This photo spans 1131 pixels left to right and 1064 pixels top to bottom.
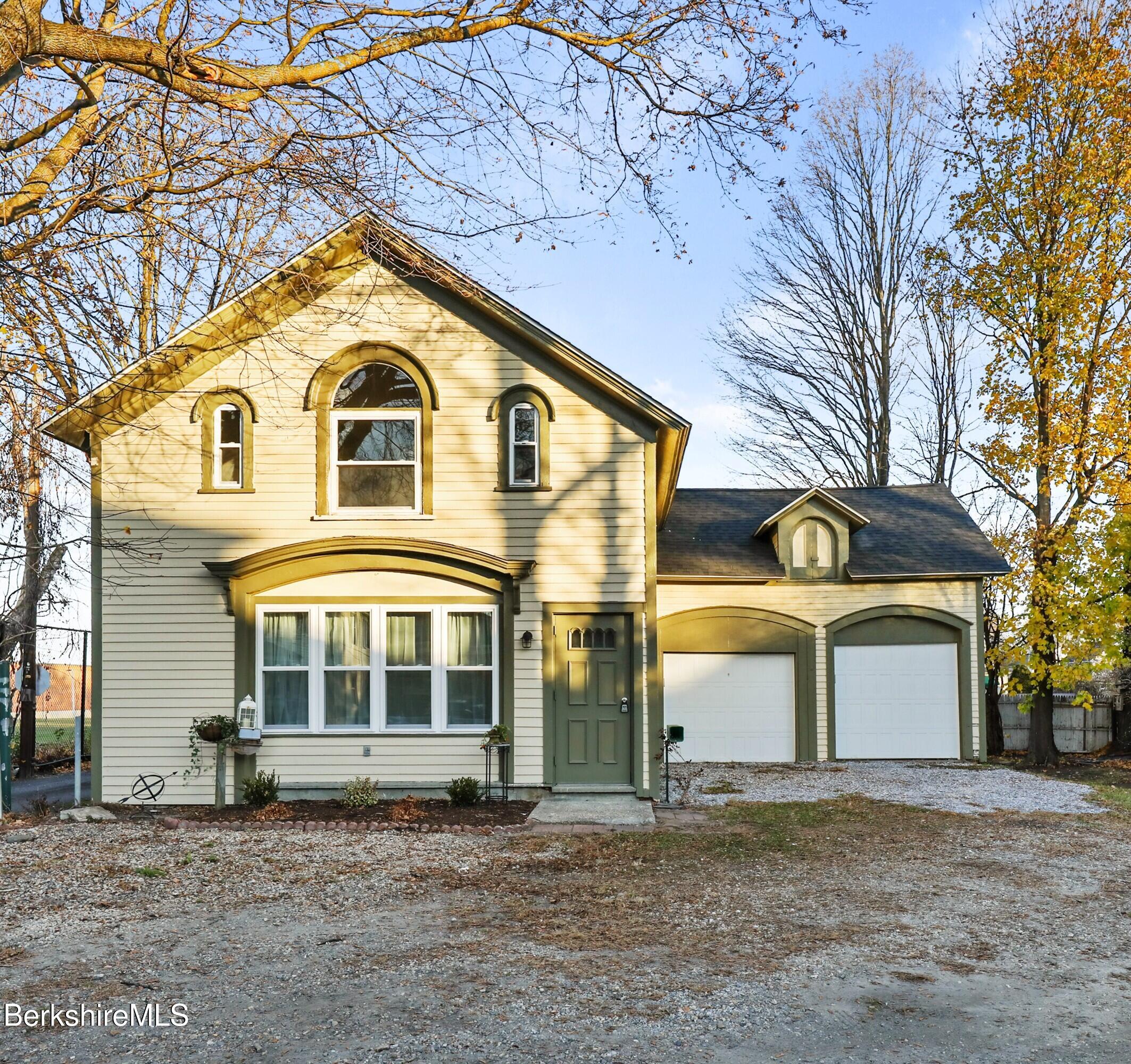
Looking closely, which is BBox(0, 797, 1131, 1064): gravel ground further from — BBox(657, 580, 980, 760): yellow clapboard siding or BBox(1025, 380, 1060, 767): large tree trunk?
BBox(657, 580, 980, 760): yellow clapboard siding

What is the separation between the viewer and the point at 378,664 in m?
12.9

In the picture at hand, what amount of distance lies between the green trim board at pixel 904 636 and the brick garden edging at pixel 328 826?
360 inches

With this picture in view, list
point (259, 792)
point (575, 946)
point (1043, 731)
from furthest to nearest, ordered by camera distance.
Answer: point (1043, 731), point (259, 792), point (575, 946)

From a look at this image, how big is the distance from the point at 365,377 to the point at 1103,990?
10.1m

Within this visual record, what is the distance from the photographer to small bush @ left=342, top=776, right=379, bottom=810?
12312 millimetres

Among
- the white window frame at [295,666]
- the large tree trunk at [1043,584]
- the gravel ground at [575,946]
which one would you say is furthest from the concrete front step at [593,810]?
the large tree trunk at [1043,584]

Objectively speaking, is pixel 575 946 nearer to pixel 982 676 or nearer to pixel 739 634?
pixel 739 634

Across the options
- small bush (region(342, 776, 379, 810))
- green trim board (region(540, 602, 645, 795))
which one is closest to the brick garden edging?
small bush (region(342, 776, 379, 810))

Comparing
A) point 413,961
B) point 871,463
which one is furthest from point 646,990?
point 871,463

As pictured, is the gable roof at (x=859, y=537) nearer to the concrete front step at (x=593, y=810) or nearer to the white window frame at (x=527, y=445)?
the white window frame at (x=527, y=445)

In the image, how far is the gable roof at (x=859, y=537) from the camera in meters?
18.7

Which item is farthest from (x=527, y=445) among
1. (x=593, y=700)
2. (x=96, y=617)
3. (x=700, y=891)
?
(x=700, y=891)

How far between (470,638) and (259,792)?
3.03 m

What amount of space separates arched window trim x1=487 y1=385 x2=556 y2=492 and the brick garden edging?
161 inches
